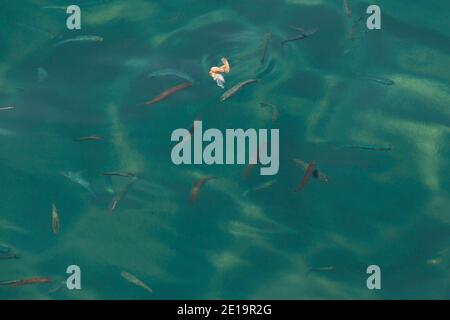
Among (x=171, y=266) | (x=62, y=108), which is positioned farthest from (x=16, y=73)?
(x=171, y=266)

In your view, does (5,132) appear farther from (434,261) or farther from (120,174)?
(434,261)

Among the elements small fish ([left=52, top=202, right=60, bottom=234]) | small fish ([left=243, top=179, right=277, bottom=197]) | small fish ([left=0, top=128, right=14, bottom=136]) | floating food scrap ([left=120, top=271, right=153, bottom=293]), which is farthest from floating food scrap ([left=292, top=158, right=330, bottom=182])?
small fish ([left=0, top=128, right=14, bottom=136])

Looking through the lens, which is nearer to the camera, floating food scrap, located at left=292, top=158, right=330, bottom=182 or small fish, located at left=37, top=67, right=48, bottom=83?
floating food scrap, located at left=292, top=158, right=330, bottom=182

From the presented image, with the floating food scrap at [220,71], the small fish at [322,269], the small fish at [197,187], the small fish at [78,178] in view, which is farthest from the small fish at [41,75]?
the small fish at [322,269]

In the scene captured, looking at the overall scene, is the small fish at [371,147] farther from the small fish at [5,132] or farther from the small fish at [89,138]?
the small fish at [5,132]

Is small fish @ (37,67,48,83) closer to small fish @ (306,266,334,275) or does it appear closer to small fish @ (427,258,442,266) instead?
small fish @ (306,266,334,275)
